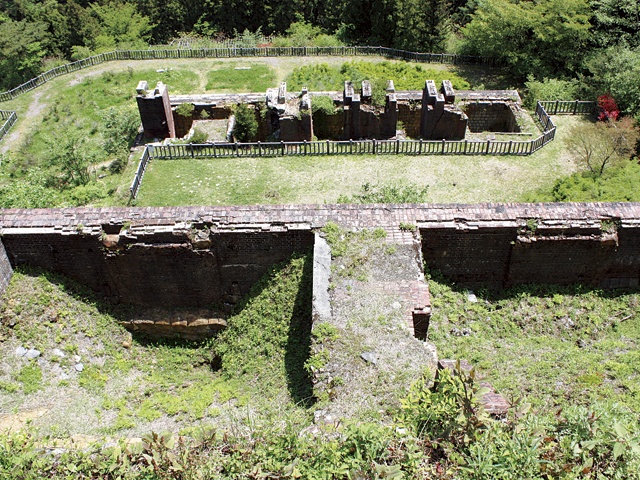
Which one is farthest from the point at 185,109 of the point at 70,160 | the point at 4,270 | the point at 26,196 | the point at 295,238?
the point at 295,238

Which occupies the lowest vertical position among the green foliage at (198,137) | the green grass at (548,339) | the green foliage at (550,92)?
the green grass at (548,339)

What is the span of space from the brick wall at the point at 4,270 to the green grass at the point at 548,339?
11031 mm

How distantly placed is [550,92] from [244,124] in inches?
596

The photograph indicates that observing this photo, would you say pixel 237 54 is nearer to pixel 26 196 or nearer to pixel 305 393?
pixel 26 196

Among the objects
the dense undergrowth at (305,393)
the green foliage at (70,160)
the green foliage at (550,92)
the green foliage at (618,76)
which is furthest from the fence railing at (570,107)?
the green foliage at (70,160)

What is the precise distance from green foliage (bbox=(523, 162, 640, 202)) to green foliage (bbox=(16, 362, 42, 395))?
16.3 metres

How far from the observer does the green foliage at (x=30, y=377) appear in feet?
37.5

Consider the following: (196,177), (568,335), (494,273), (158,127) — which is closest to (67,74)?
(158,127)

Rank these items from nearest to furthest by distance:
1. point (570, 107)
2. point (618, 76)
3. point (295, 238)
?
point (295, 238) → point (618, 76) → point (570, 107)

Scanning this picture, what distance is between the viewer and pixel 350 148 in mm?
20734

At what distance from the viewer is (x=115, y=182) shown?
20703 mm

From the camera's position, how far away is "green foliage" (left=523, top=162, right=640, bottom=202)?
1716 cm

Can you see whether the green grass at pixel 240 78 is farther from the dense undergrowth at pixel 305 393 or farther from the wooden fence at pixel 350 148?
the dense undergrowth at pixel 305 393

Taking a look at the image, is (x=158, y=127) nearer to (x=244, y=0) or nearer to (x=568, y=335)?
(x=568, y=335)
